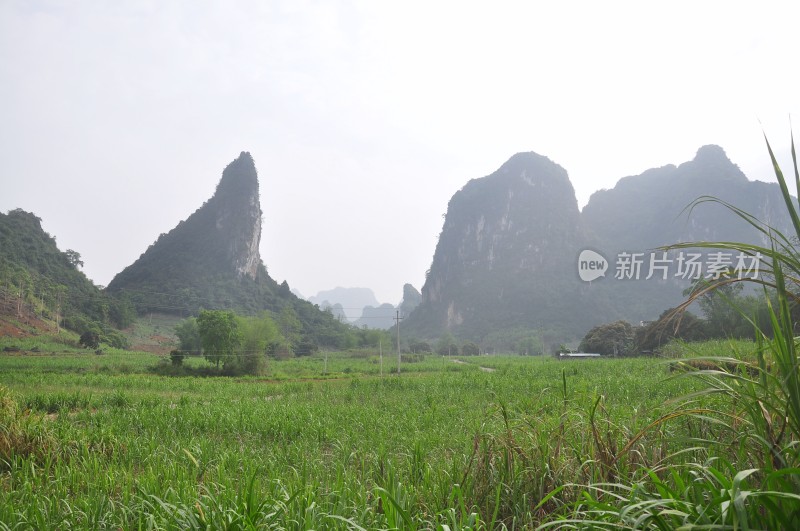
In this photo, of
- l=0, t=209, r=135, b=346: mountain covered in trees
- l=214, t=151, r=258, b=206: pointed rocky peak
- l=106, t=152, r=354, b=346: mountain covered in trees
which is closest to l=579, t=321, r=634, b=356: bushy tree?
l=106, t=152, r=354, b=346: mountain covered in trees

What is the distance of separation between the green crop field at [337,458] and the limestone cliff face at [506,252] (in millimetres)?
82428

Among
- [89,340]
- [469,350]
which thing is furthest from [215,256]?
[89,340]

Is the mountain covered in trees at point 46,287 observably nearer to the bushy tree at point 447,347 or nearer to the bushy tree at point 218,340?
the bushy tree at point 218,340

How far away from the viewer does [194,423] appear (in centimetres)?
815

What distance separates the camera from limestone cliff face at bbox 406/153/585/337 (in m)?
94.1

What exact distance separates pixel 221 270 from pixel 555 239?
66700 millimetres

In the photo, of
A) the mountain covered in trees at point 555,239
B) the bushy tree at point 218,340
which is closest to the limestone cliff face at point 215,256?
the bushy tree at point 218,340

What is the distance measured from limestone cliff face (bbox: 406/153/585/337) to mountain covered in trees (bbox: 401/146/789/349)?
0.22 metres

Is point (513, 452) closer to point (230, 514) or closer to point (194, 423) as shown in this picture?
point (230, 514)

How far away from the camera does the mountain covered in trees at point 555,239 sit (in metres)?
86.2

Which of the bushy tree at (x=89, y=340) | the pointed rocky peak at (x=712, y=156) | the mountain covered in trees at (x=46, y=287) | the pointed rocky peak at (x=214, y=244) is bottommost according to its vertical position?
the bushy tree at (x=89, y=340)

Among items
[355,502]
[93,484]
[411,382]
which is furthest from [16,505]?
[411,382]

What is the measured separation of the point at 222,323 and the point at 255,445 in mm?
24575

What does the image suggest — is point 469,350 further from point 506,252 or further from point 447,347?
point 506,252
